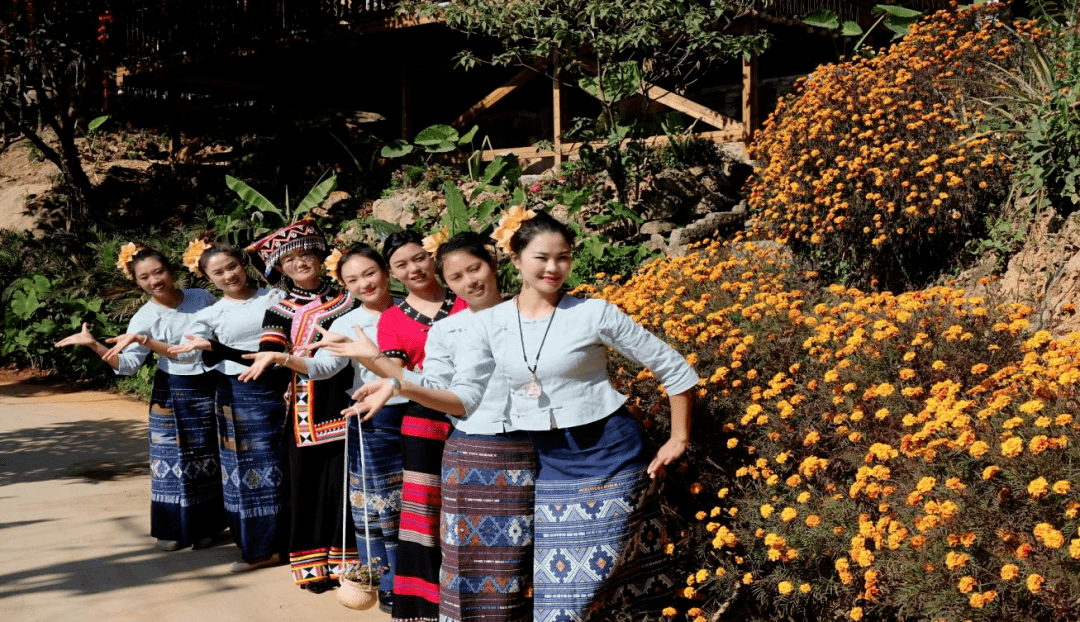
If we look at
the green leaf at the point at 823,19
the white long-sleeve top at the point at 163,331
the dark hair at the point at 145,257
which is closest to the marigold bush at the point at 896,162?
the green leaf at the point at 823,19

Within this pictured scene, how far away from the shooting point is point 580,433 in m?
3.54

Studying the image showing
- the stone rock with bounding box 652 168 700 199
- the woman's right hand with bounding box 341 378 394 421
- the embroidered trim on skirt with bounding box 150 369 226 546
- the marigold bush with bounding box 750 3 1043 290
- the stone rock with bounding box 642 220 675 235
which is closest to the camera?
the woman's right hand with bounding box 341 378 394 421

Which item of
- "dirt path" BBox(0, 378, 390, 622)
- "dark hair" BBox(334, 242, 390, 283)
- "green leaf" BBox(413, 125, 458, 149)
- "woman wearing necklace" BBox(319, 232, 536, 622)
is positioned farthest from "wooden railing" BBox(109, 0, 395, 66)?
"woman wearing necklace" BBox(319, 232, 536, 622)

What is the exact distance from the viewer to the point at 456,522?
3738 millimetres

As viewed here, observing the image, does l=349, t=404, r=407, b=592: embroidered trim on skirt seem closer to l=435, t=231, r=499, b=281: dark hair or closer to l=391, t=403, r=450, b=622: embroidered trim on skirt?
l=391, t=403, r=450, b=622: embroidered trim on skirt

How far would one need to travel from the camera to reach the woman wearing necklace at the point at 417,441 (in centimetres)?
420

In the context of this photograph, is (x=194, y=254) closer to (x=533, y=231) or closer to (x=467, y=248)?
(x=467, y=248)

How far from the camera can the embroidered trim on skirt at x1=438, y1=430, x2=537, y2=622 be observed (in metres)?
3.69

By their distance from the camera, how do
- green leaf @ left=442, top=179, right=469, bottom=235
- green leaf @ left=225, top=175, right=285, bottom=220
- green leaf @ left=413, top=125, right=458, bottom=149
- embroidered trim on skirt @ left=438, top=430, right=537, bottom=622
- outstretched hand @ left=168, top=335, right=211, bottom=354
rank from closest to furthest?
1. embroidered trim on skirt @ left=438, top=430, right=537, bottom=622
2. outstretched hand @ left=168, top=335, right=211, bottom=354
3. green leaf @ left=442, top=179, right=469, bottom=235
4. green leaf @ left=225, top=175, right=285, bottom=220
5. green leaf @ left=413, top=125, right=458, bottom=149

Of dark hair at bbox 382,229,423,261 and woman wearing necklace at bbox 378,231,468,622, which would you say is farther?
dark hair at bbox 382,229,423,261

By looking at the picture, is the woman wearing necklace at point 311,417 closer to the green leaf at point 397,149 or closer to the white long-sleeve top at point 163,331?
the white long-sleeve top at point 163,331

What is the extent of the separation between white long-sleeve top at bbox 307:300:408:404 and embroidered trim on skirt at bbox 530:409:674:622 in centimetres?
128

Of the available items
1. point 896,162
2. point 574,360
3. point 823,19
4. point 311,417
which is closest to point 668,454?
point 574,360

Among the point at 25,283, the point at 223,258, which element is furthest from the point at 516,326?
the point at 25,283
